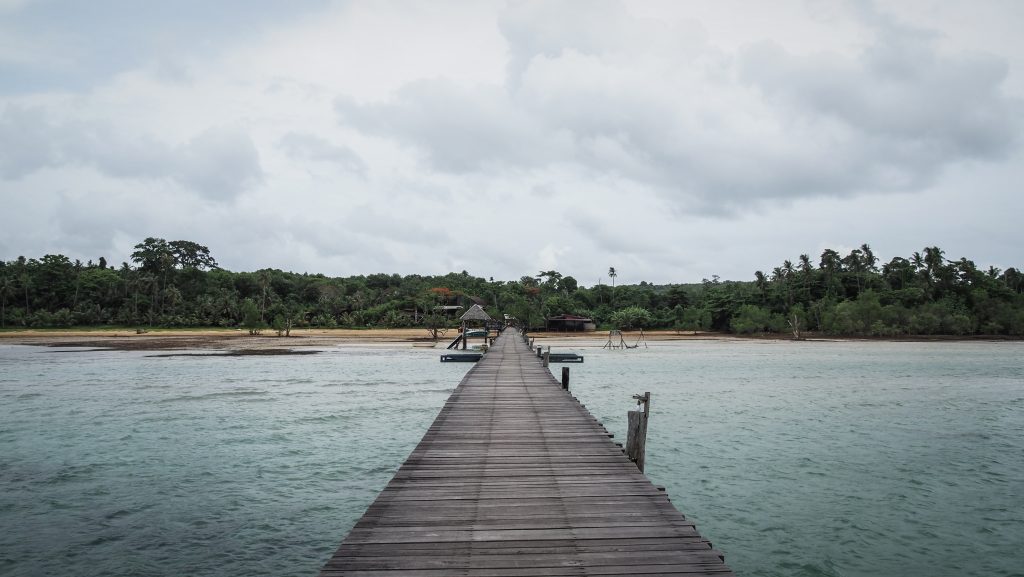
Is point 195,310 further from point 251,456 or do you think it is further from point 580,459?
point 580,459

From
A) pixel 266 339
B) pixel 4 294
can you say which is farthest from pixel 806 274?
pixel 4 294

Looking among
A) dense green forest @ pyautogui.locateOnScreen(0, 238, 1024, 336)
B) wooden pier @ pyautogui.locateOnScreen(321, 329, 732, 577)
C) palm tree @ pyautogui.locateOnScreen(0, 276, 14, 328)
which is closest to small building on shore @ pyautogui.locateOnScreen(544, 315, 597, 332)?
dense green forest @ pyautogui.locateOnScreen(0, 238, 1024, 336)

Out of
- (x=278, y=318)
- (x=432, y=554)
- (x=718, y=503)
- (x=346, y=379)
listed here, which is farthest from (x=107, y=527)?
(x=278, y=318)

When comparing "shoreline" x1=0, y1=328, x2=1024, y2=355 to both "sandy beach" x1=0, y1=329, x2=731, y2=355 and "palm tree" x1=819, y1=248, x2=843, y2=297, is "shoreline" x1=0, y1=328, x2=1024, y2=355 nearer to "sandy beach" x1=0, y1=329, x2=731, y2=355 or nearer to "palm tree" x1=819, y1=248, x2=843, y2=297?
"sandy beach" x1=0, y1=329, x2=731, y2=355

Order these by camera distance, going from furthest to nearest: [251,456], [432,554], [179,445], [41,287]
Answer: [41,287] → [179,445] → [251,456] → [432,554]

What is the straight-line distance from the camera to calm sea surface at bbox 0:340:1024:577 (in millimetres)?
8000

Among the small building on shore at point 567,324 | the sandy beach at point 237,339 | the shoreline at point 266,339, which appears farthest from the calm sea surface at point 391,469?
the small building on shore at point 567,324

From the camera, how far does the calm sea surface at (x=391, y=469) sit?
315 inches

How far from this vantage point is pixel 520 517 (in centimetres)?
586

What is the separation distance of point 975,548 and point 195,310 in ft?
257

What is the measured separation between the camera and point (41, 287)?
71875 millimetres

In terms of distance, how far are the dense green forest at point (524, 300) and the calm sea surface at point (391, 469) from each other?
46408 millimetres

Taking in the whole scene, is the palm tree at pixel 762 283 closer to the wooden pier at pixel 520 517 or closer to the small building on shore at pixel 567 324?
the small building on shore at pixel 567 324

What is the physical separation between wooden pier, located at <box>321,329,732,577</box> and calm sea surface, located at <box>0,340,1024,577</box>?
2078 mm
